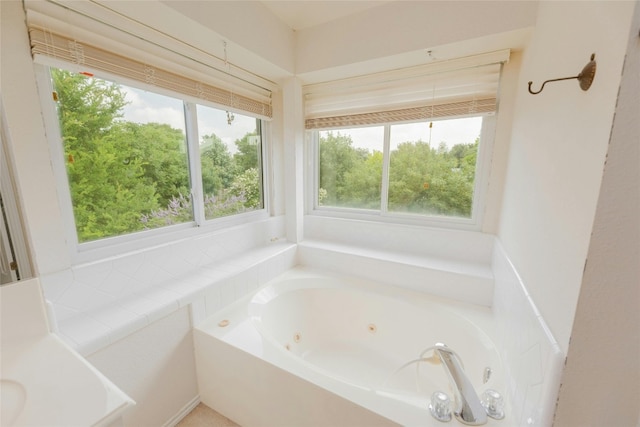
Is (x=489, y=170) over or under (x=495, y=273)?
over

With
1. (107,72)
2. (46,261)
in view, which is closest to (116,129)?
→ (107,72)

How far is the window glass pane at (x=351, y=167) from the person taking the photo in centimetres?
231

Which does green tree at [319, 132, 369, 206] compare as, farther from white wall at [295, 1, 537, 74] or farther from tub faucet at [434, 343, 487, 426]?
tub faucet at [434, 343, 487, 426]

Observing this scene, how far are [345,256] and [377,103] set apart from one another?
4.33 feet

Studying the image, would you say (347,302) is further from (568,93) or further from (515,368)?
(568,93)

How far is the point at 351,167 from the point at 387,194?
44cm

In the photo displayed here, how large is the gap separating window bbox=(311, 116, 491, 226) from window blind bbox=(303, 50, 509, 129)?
12 centimetres

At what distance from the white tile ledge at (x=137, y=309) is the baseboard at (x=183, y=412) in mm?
616

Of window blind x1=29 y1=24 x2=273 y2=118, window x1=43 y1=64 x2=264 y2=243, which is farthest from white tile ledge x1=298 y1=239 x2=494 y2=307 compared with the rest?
window blind x1=29 y1=24 x2=273 y2=118

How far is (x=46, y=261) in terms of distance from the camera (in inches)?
45.1

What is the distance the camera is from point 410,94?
1.97m

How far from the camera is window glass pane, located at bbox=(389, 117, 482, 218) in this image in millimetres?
1961

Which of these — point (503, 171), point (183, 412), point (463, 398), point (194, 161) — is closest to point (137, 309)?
point (183, 412)

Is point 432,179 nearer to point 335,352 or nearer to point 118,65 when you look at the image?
point 335,352
